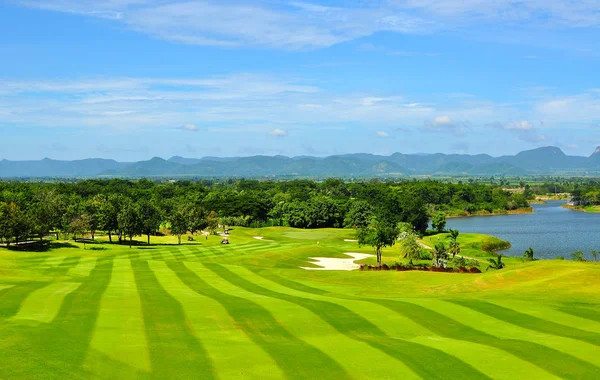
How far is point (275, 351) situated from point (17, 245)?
74657 mm

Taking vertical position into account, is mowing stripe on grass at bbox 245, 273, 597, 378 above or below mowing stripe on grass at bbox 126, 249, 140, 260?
above

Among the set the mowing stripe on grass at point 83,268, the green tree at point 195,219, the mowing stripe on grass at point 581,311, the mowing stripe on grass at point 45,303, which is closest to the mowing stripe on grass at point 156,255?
the mowing stripe on grass at point 83,268

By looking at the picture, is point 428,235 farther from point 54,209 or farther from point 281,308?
point 281,308

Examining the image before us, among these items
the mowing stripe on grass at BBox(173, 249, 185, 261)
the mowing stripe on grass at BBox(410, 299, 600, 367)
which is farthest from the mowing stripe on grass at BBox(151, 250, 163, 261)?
the mowing stripe on grass at BBox(410, 299, 600, 367)

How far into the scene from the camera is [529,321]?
30.2m

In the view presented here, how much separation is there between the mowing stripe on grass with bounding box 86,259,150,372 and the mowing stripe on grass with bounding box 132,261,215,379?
40cm

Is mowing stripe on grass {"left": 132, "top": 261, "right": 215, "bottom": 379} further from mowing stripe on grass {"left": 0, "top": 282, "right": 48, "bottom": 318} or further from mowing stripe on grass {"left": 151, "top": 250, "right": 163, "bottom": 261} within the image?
mowing stripe on grass {"left": 151, "top": 250, "right": 163, "bottom": 261}

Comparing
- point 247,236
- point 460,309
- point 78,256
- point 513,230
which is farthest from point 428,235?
point 460,309

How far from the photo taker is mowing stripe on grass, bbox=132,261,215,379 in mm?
20344

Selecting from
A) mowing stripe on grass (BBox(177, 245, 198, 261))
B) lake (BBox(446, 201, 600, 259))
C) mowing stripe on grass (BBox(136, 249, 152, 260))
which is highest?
mowing stripe on grass (BBox(136, 249, 152, 260))

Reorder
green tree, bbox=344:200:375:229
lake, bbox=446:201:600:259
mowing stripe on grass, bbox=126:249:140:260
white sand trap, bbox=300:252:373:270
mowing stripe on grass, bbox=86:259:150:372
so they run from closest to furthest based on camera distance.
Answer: mowing stripe on grass, bbox=86:259:150:372
white sand trap, bbox=300:252:373:270
mowing stripe on grass, bbox=126:249:140:260
lake, bbox=446:201:600:259
green tree, bbox=344:200:375:229

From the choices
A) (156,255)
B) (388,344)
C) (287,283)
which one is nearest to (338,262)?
(287,283)

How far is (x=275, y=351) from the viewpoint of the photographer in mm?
23375

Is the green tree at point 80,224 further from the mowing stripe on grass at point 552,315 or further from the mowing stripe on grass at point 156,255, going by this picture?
the mowing stripe on grass at point 552,315
